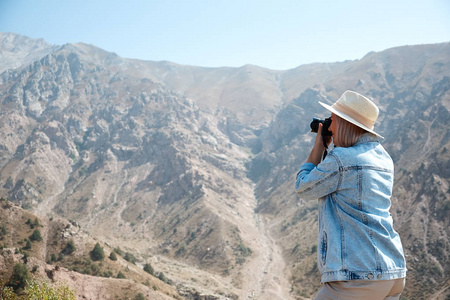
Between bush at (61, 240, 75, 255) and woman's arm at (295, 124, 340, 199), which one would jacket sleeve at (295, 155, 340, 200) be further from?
bush at (61, 240, 75, 255)

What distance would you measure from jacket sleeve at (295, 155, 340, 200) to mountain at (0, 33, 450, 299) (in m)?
50.4

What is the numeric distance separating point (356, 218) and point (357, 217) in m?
0.02

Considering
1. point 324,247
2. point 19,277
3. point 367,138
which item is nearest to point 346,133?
point 367,138

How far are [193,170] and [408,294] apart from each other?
299 ft

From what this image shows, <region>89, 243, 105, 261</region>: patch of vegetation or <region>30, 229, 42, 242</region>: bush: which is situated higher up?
<region>30, 229, 42, 242</region>: bush

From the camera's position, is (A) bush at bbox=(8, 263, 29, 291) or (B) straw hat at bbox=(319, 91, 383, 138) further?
(A) bush at bbox=(8, 263, 29, 291)

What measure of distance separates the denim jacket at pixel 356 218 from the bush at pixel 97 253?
5034cm

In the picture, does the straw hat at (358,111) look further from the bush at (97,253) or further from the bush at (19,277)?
the bush at (97,253)

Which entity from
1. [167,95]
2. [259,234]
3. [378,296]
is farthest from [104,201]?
[378,296]

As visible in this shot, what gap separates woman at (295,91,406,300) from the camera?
3.00m

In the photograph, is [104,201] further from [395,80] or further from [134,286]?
[395,80]

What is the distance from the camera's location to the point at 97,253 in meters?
47.1

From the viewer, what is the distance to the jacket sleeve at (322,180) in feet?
10.5

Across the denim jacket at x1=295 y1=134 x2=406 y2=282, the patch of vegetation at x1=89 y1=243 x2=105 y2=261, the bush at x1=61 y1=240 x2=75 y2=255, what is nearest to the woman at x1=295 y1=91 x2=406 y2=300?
the denim jacket at x1=295 y1=134 x2=406 y2=282
